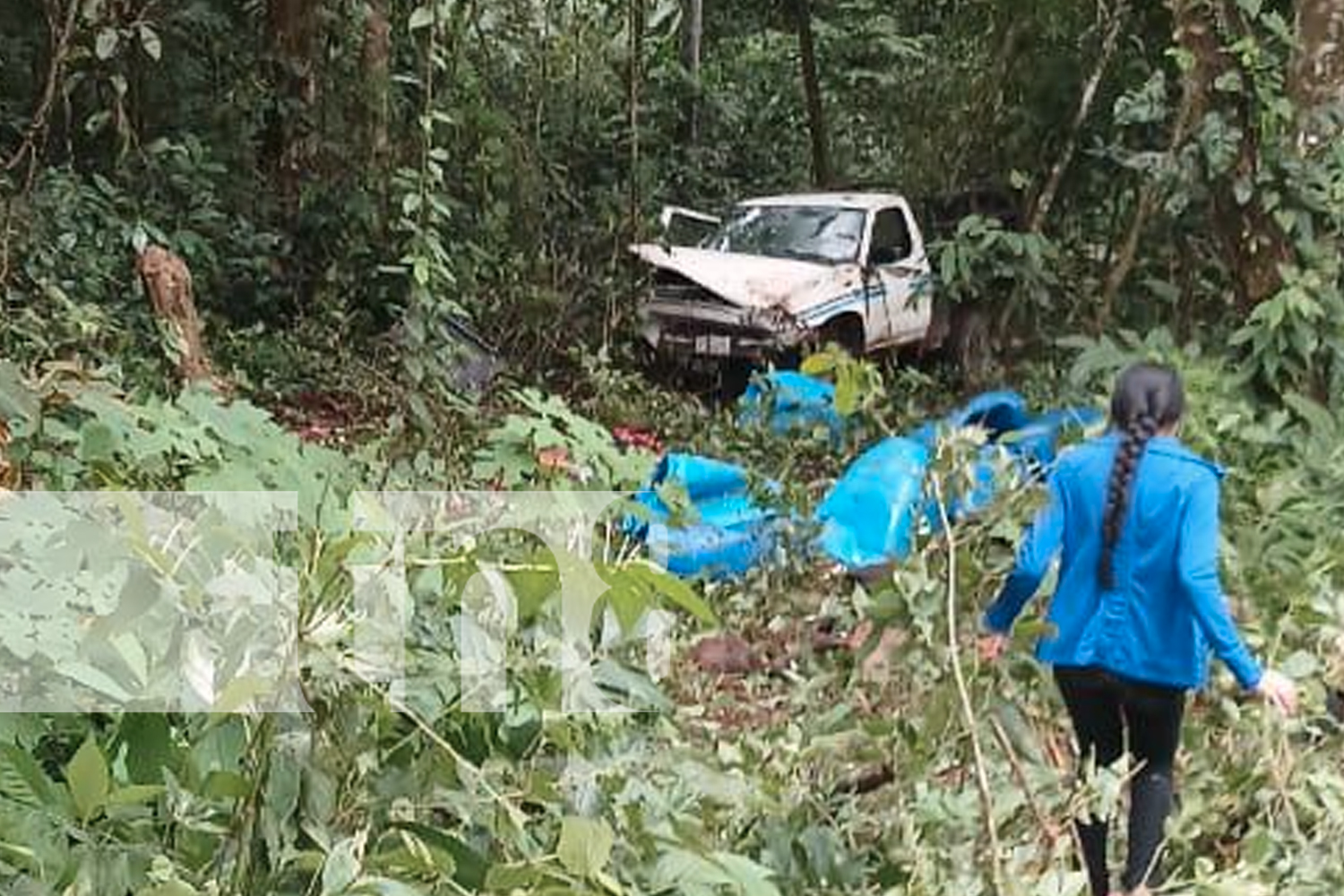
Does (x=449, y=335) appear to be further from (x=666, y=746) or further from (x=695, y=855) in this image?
(x=695, y=855)

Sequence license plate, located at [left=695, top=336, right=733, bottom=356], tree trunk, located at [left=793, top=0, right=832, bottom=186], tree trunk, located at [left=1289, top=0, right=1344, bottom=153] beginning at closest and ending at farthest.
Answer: tree trunk, located at [left=1289, top=0, right=1344, bottom=153], license plate, located at [left=695, top=336, right=733, bottom=356], tree trunk, located at [left=793, top=0, right=832, bottom=186]

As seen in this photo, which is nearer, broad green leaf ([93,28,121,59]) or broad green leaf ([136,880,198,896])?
broad green leaf ([136,880,198,896])

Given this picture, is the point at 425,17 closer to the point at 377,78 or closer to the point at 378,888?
the point at 377,78

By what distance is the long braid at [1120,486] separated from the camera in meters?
3.85

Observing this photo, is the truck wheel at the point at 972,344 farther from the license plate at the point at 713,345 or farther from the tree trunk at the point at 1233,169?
the tree trunk at the point at 1233,169

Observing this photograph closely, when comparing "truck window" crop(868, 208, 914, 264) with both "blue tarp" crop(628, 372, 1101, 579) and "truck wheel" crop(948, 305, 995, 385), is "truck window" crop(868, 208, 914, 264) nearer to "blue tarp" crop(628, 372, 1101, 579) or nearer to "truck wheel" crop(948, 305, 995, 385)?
"truck wheel" crop(948, 305, 995, 385)

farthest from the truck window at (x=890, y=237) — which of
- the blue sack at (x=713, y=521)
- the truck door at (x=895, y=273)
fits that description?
the blue sack at (x=713, y=521)

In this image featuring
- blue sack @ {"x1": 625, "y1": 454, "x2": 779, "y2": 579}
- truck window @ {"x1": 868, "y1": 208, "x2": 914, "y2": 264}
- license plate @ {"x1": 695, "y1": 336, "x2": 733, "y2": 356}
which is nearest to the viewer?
blue sack @ {"x1": 625, "y1": 454, "x2": 779, "y2": 579}

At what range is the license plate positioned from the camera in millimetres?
12305

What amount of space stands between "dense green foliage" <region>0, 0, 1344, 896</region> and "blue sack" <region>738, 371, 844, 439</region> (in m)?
0.13

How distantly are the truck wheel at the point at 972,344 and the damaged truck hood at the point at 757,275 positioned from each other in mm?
1625

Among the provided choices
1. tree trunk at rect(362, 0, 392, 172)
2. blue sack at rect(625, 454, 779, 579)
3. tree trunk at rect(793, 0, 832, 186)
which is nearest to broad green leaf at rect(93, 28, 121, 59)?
tree trunk at rect(362, 0, 392, 172)

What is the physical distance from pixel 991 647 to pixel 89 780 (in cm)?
204

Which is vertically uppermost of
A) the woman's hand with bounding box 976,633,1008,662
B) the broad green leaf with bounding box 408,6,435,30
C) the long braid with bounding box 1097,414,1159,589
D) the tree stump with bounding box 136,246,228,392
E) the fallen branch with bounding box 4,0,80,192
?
the broad green leaf with bounding box 408,6,435,30
